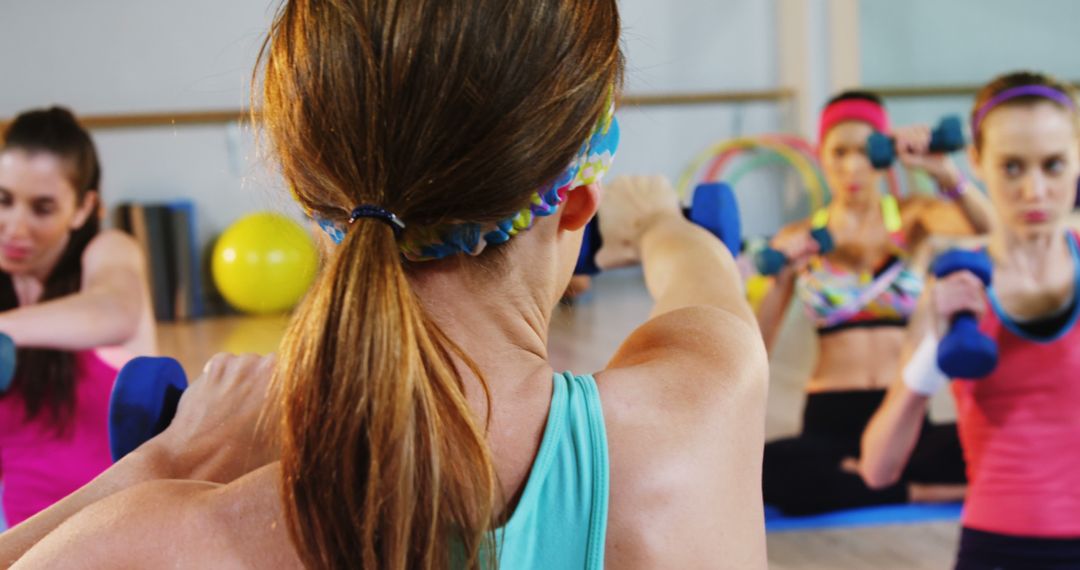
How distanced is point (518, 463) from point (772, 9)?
6881mm

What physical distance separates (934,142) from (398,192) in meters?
2.60

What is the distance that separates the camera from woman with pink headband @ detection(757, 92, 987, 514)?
312 cm

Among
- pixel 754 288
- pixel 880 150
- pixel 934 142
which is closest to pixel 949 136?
pixel 934 142

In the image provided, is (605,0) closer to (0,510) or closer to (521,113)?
(521,113)

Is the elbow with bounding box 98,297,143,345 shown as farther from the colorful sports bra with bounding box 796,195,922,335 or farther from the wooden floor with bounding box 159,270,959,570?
the colorful sports bra with bounding box 796,195,922,335

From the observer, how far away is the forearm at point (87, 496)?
2.71 ft

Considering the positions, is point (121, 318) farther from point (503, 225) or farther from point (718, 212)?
point (503, 225)

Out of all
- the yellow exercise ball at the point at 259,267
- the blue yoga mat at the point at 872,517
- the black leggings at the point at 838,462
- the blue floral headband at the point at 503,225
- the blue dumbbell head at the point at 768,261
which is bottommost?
the blue yoga mat at the point at 872,517

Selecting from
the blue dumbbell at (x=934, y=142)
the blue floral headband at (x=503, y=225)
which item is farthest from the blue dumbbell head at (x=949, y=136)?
the blue floral headband at (x=503, y=225)

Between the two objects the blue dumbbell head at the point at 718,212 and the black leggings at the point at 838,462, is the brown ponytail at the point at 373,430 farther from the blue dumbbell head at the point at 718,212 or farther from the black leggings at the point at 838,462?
the black leggings at the point at 838,462

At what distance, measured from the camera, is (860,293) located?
10.9ft

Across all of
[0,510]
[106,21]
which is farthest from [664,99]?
[0,510]

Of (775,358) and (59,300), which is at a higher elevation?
(59,300)

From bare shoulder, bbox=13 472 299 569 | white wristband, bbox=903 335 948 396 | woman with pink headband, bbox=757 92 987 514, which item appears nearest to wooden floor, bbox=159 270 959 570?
woman with pink headband, bbox=757 92 987 514
